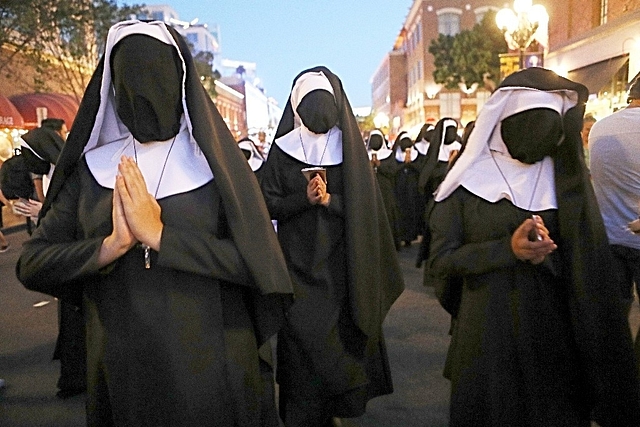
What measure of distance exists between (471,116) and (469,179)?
135 ft

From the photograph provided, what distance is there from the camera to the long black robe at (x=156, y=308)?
183 centimetres

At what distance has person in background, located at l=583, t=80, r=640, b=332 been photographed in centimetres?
349

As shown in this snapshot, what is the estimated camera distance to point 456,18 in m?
44.7

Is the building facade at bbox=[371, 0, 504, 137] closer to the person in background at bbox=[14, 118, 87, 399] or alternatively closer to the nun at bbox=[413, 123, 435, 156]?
the nun at bbox=[413, 123, 435, 156]

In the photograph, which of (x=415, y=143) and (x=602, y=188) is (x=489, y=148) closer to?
(x=602, y=188)

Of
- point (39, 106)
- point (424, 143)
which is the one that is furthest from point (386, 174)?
point (39, 106)

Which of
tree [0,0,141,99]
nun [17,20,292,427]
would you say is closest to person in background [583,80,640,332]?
nun [17,20,292,427]

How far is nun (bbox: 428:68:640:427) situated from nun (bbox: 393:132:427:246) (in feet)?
24.0

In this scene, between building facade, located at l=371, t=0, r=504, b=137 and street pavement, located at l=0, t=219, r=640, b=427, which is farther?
building facade, located at l=371, t=0, r=504, b=137

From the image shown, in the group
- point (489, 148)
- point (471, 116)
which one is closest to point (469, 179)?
point (489, 148)

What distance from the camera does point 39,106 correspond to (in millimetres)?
19156

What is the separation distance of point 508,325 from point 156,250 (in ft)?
5.30

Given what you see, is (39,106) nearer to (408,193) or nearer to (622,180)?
(408,193)

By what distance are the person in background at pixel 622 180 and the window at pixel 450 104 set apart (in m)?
41.7
